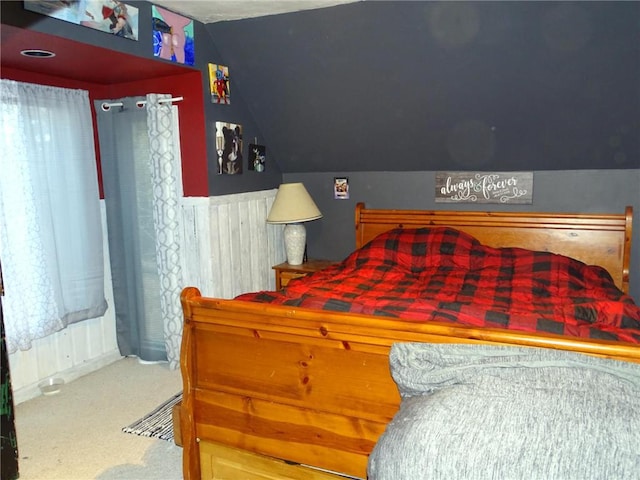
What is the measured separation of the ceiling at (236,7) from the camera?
2.90m

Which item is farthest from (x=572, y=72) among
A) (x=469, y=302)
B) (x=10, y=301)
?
(x=10, y=301)

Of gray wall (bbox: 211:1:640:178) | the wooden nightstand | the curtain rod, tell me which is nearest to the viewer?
gray wall (bbox: 211:1:640:178)

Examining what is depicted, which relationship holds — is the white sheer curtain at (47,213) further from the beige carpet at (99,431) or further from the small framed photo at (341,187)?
the small framed photo at (341,187)

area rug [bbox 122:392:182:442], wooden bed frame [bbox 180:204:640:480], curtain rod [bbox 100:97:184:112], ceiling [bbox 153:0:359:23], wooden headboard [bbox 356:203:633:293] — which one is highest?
ceiling [bbox 153:0:359:23]

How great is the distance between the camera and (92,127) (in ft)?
11.9

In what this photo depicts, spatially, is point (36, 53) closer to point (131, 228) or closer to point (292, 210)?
point (131, 228)

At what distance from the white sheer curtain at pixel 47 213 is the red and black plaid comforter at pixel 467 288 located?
1.50 m

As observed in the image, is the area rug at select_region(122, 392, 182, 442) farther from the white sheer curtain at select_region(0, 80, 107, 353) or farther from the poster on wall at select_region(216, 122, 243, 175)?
the poster on wall at select_region(216, 122, 243, 175)

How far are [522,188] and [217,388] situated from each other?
2.77 metres

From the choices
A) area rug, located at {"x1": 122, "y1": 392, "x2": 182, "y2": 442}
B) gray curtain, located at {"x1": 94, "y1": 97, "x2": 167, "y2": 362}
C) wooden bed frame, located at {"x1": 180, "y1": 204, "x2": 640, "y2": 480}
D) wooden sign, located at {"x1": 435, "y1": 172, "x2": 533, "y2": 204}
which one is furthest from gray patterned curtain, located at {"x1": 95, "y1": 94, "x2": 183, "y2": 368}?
wooden sign, located at {"x1": 435, "y1": 172, "x2": 533, "y2": 204}

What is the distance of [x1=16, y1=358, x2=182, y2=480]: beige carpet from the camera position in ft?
8.29

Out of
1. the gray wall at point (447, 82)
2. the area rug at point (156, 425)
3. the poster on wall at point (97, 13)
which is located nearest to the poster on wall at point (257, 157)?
the gray wall at point (447, 82)

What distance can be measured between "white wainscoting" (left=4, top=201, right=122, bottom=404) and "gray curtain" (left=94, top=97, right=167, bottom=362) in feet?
0.21

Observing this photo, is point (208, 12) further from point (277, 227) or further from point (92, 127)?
point (277, 227)
